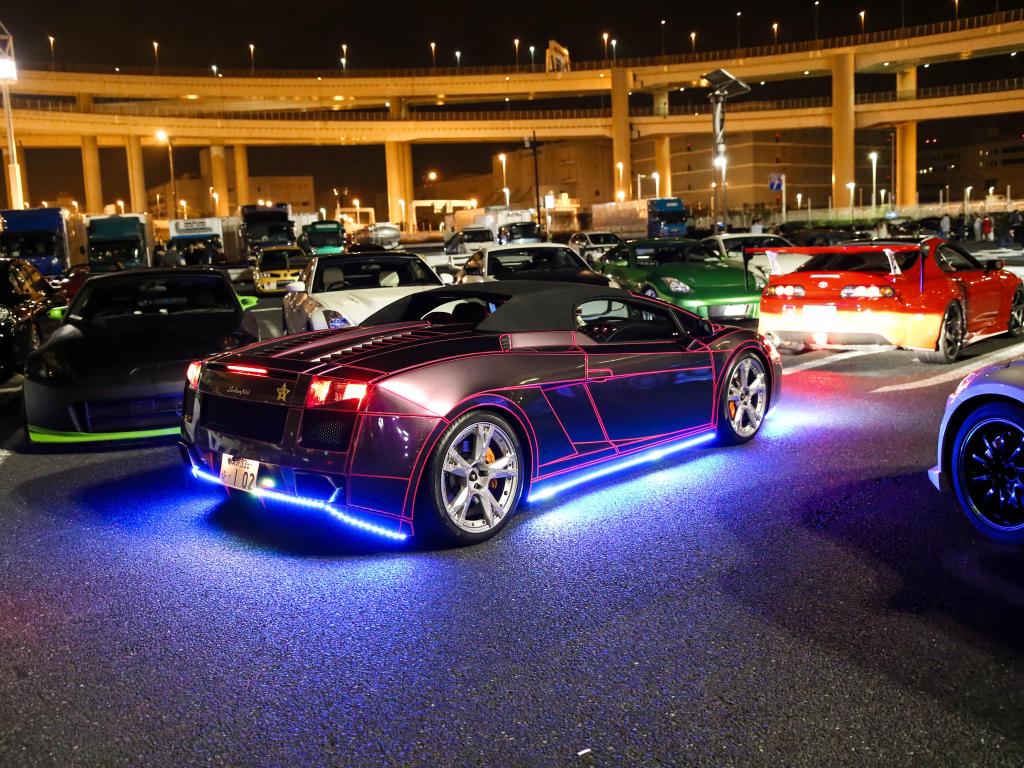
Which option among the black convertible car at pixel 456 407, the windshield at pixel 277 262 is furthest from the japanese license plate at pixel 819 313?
the windshield at pixel 277 262

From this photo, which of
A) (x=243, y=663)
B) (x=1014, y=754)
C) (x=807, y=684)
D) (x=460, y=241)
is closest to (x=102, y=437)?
(x=243, y=663)

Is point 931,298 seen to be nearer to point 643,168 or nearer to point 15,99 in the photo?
point 15,99

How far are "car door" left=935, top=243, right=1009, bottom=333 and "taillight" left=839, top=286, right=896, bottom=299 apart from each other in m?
0.91

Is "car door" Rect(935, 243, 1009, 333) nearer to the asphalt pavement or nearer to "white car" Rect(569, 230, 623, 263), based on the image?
the asphalt pavement

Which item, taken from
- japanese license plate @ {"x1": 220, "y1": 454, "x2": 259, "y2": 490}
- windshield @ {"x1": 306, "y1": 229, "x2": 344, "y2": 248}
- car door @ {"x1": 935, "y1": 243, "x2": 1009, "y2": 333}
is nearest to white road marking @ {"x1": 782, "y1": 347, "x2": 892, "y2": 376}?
car door @ {"x1": 935, "y1": 243, "x2": 1009, "y2": 333}

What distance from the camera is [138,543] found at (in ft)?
17.5

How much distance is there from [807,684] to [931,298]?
827 centimetres

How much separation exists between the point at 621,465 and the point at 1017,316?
9233 millimetres

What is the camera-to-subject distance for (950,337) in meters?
11.0

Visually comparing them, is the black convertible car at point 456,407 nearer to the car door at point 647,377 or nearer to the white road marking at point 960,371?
the car door at point 647,377

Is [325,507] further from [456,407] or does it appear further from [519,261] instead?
[519,261]

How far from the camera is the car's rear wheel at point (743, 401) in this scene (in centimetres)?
696

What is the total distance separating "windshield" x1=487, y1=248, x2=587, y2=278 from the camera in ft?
50.1

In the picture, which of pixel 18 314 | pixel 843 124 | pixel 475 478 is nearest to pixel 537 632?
pixel 475 478
